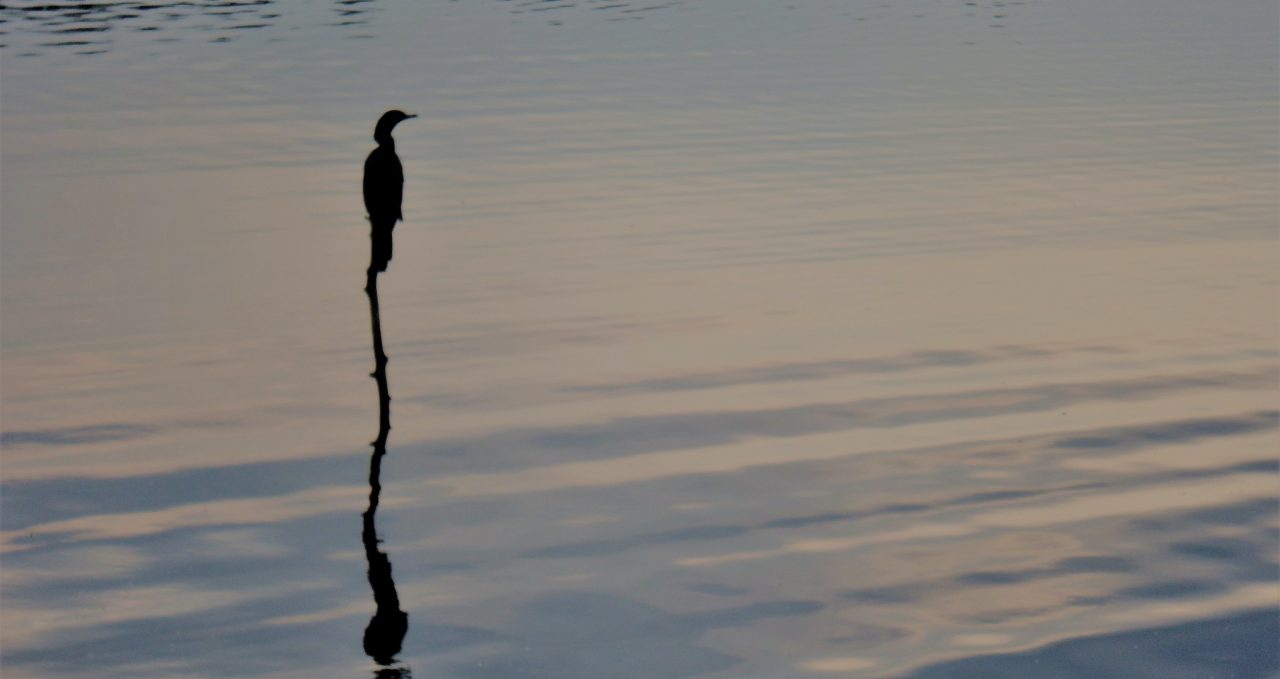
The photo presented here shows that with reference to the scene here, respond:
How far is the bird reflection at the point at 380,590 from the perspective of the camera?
7379mm

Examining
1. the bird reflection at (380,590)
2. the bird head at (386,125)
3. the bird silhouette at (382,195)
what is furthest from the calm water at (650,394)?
the bird head at (386,125)

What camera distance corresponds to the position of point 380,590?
8.09 metres

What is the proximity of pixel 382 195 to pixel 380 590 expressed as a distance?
2552 mm

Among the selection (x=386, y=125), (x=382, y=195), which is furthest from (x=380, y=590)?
(x=386, y=125)

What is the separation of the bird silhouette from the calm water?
43.5 inches

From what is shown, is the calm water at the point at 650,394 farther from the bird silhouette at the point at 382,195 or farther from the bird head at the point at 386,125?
the bird head at the point at 386,125

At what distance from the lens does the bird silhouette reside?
9.82 meters

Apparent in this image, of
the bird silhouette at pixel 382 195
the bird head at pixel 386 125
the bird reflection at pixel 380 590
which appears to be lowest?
the bird reflection at pixel 380 590

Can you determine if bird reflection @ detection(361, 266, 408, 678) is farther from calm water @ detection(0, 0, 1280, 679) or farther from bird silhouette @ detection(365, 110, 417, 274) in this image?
bird silhouette @ detection(365, 110, 417, 274)

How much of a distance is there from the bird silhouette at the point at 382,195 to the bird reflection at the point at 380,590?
0.19 metres

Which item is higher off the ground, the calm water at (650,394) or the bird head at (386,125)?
the bird head at (386,125)

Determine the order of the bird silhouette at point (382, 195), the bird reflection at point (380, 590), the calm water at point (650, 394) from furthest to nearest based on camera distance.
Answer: the bird silhouette at point (382, 195) → the calm water at point (650, 394) → the bird reflection at point (380, 590)

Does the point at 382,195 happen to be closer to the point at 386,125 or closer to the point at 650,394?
the point at 386,125

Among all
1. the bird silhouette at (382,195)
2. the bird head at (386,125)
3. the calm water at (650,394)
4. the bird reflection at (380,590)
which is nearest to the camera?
the bird reflection at (380,590)
